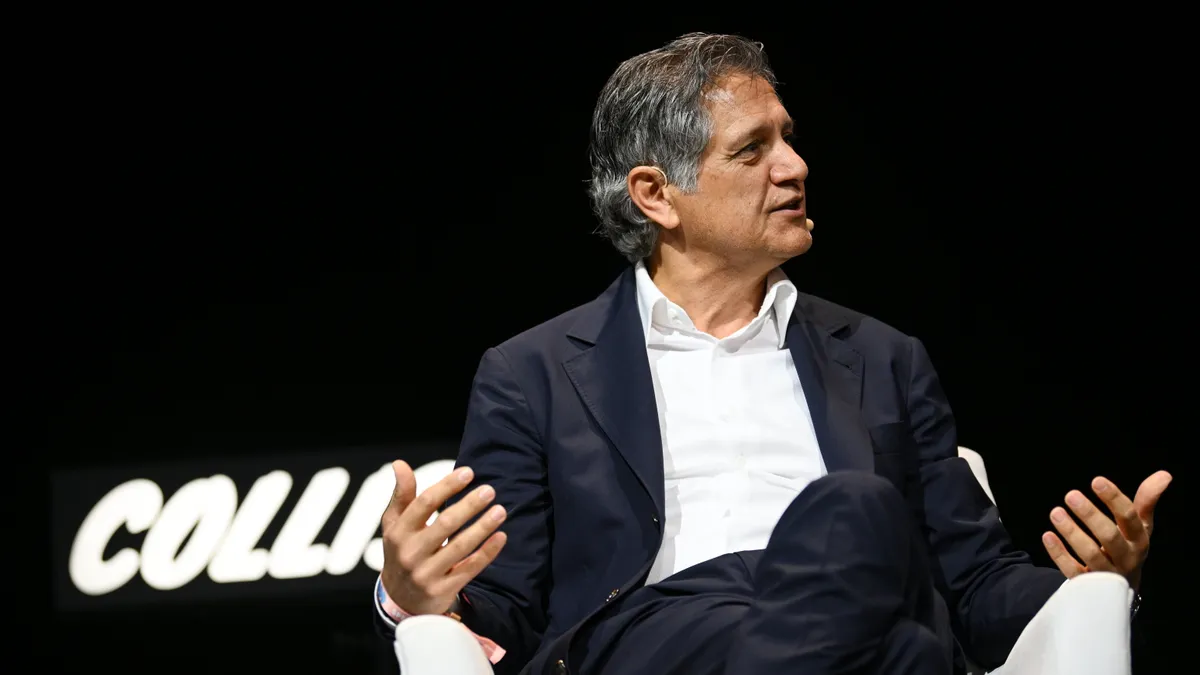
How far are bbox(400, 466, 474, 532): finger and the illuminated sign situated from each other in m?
2.11

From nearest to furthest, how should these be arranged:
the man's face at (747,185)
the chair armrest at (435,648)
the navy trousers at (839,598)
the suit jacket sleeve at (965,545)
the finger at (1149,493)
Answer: the navy trousers at (839,598) < the chair armrest at (435,648) < the finger at (1149,493) < the suit jacket sleeve at (965,545) < the man's face at (747,185)

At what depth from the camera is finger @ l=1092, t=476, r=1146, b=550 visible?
5.01 feet

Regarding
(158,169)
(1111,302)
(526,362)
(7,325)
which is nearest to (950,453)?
(526,362)

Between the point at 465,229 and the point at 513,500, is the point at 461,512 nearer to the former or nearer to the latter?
the point at 513,500

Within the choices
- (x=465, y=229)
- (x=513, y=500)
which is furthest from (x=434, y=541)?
(x=465, y=229)

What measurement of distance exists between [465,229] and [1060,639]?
2459 millimetres

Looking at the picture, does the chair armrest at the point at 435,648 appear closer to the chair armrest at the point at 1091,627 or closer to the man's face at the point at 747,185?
the chair armrest at the point at 1091,627

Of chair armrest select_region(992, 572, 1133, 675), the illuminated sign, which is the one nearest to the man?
chair armrest select_region(992, 572, 1133, 675)

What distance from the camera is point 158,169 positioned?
3590 millimetres

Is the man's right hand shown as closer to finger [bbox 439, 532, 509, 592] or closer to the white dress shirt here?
finger [bbox 439, 532, 509, 592]

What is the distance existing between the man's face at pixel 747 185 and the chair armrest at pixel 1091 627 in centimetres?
68

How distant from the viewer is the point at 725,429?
1896mm

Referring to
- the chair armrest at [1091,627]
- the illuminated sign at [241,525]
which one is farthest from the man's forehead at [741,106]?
the illuminated sign at [241,525]

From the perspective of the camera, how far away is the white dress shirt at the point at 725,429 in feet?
6.01
